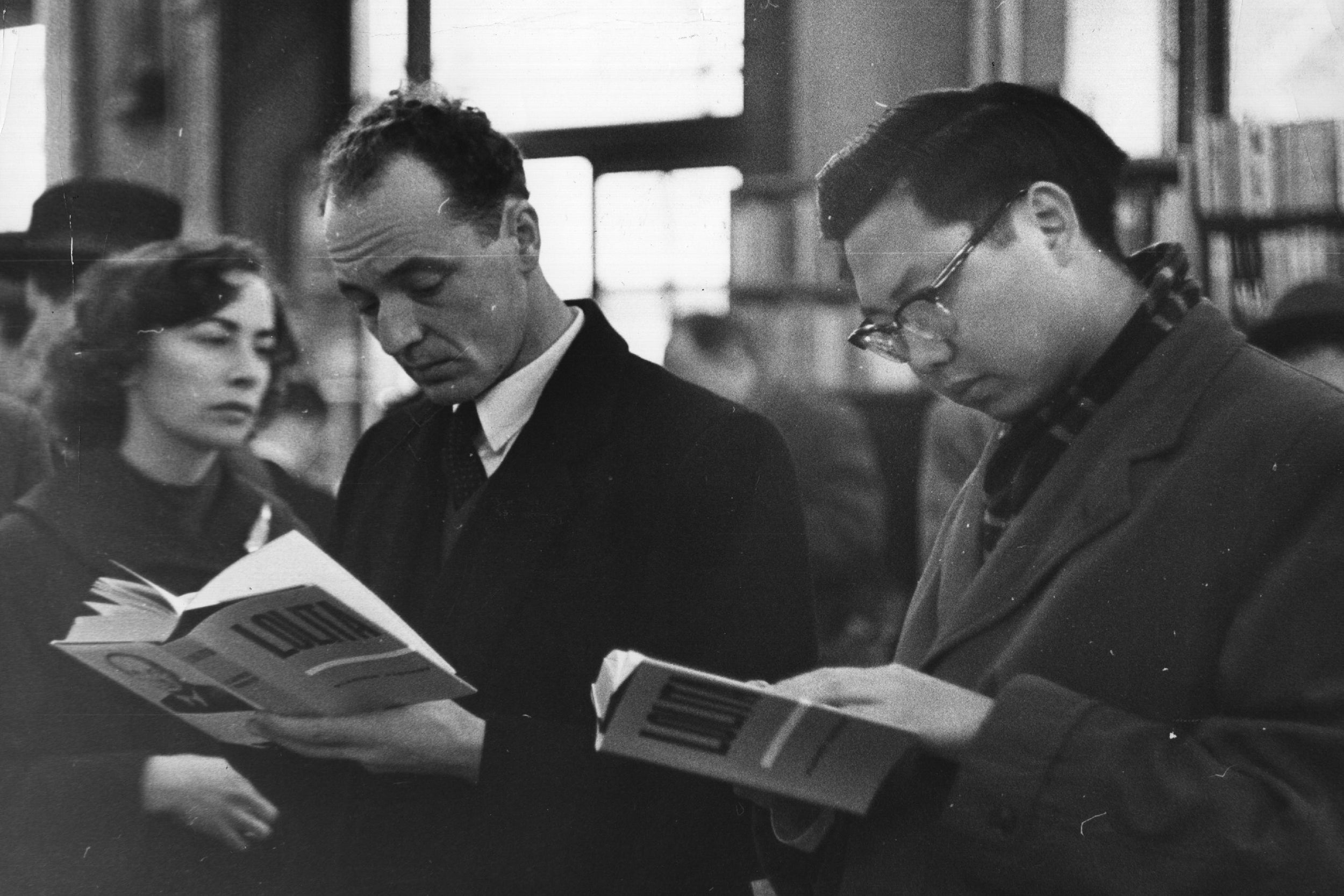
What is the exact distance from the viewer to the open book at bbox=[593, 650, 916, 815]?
1.45 meters

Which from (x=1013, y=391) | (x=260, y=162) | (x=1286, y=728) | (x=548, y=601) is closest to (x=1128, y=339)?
(x=1013, y=391)

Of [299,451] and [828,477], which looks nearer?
[828,477]

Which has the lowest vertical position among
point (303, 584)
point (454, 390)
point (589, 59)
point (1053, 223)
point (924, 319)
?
point (303, 584)

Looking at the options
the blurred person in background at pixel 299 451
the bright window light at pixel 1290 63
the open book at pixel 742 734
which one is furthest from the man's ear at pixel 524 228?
the bright window light at pixel 1290 63

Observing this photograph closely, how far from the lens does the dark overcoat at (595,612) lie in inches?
78.6

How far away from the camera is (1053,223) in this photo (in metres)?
1.68

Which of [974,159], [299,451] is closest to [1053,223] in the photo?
[974,159]

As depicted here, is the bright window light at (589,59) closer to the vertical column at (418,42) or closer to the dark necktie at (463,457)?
the vertical column at (418,42)

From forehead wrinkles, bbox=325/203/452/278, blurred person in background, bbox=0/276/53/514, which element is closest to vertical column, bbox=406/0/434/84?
forehead wrinkles, bbox=325/203/452/278

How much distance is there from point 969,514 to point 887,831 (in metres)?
0.39

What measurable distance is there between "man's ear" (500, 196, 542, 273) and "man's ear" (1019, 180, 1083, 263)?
27.6 inches

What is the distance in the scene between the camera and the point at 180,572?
2.22 meters

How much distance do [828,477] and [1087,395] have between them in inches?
17.5

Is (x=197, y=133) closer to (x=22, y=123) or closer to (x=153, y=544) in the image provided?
(x=22, y=123)
